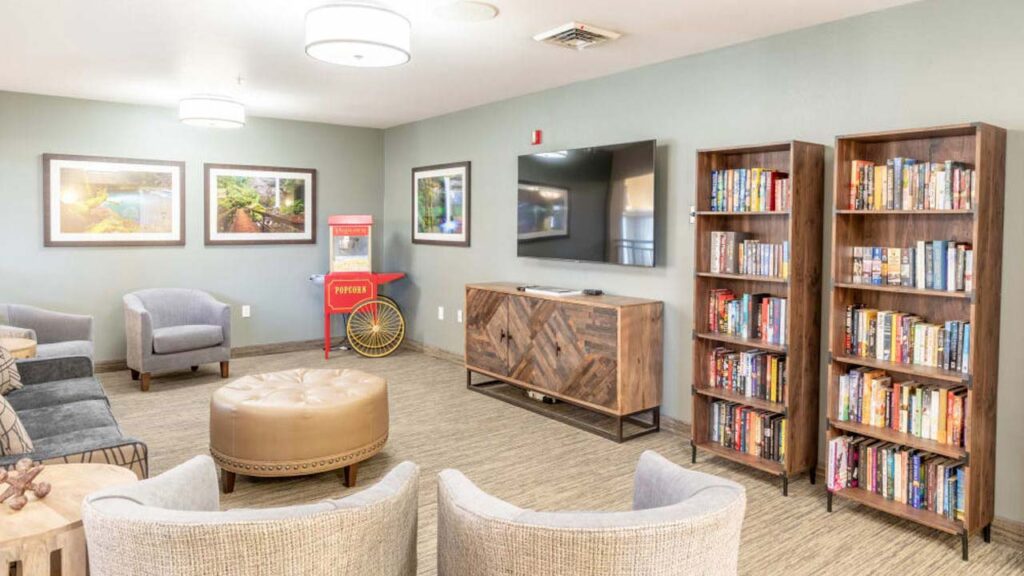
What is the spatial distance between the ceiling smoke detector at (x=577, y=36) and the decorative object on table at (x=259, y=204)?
13.1 feet

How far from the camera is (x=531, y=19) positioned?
3592 millimetres

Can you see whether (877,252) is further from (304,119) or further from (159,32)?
(304,119)

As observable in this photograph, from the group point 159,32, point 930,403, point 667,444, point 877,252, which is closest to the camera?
point 930,403

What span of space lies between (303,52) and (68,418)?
2473mm

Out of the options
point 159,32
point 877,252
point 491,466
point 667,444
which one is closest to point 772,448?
point 667,444

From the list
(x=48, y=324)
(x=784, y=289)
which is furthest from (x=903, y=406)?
(x=48, y=324)

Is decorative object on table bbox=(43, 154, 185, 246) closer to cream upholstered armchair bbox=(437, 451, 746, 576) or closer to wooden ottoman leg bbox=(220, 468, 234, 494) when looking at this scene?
wooden ottoman leg bbox=(220, 468, 234, 494)

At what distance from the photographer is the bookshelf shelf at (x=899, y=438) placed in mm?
2873

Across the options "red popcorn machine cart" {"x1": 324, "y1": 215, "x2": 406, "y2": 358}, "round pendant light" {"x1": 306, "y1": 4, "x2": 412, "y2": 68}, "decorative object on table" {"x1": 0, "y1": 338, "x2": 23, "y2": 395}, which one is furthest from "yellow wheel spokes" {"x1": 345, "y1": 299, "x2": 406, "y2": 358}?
"round pendant light" {"x1": 306, "y1": 4, "x2": 412, "y2": 68}

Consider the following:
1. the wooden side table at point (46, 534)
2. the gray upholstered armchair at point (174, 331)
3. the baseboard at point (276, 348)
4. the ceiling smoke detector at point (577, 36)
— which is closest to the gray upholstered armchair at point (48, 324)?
the gray upholstered armchair at point (174, 331)

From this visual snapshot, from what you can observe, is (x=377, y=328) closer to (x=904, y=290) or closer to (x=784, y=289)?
(x=784, y=289)

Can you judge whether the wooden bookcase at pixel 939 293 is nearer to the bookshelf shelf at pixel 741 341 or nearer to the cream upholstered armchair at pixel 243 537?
the bookshelf shelf at pixel 741 341

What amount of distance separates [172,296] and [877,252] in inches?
220

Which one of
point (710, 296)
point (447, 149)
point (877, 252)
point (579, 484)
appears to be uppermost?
point (447, 149)
